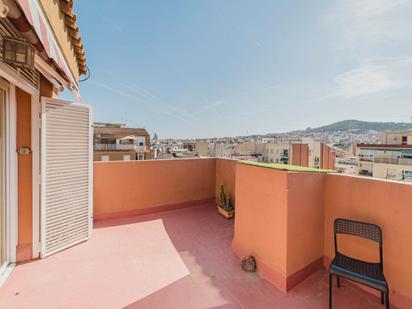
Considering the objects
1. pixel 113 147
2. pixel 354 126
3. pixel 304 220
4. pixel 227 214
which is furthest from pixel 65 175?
pixel 354 126

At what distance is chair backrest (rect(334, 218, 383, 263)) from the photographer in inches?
76.8

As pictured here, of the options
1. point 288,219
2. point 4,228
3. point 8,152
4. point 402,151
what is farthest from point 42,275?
point 402,151

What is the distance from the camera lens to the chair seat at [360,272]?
1651 mm

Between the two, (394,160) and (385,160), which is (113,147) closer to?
(385,160)

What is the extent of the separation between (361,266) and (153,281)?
7.67ft

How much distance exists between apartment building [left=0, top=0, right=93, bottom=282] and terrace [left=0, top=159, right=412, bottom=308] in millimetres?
338

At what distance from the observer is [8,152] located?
2.46 metres

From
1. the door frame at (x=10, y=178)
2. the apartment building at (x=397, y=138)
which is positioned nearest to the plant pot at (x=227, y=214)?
the door frame at (x=10, y=178)

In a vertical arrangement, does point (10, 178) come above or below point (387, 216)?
above

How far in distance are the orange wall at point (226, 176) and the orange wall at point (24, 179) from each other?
369cm

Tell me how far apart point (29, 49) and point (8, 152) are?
1700 mm

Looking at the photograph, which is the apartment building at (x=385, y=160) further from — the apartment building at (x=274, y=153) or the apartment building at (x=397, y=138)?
the apartment building at (x=274, y=153)

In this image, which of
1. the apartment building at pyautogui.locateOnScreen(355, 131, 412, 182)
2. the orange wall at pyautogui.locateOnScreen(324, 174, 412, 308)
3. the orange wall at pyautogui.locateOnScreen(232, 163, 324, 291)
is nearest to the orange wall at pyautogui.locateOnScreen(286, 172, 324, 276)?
the orange wall at pyautogui.locateOnScreen(232, 163, 324, 291)

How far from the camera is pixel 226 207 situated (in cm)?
445
